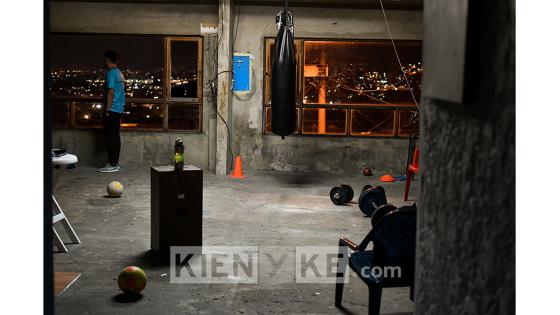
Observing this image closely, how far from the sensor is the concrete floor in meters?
4.07

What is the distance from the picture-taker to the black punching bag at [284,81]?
8.37 m

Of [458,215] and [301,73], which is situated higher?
[301,73]

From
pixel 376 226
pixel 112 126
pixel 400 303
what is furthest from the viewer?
pixel 112 126

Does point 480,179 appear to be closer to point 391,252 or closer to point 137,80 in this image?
point 391,252

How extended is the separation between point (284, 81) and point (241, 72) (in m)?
1.48

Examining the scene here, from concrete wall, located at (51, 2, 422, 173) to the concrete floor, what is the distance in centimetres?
35

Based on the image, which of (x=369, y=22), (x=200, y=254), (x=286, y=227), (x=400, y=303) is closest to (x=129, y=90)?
(x=369, y=22)

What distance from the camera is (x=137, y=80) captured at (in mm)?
10188

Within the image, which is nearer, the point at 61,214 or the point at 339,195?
the point at 61,214

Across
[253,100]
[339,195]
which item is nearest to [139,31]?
[253,100]

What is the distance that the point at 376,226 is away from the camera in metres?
3.41

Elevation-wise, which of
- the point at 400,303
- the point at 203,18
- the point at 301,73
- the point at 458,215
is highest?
the point at 203,18

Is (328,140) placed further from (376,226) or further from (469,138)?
(469,138)

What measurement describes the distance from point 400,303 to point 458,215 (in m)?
2.46
